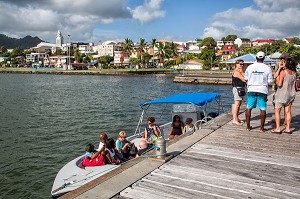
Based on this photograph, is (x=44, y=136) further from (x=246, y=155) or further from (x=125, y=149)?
(x=246, y=155)

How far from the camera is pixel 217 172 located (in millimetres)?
6215

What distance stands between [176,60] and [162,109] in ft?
400

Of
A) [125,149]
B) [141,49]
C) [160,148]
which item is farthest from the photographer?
[141,49]

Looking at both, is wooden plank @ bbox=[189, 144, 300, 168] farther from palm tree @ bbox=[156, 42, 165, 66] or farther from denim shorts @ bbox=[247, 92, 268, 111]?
palm tree @ bbox=[156, 42, 165, 66]

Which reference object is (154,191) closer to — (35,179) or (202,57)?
(35,179)

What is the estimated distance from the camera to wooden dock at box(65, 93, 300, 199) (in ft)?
17.3

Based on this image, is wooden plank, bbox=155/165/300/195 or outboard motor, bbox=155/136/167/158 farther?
outboard motor, bbox=155/136/167/158

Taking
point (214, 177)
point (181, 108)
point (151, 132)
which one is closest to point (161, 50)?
point (181, 108)

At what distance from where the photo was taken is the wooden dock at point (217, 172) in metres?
5.27

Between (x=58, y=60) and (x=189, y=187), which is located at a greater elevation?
(x=58, y=60)

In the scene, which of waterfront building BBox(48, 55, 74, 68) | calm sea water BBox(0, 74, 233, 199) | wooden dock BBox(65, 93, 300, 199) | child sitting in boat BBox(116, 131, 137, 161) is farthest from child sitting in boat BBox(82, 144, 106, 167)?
waterfront building BBox(48, 55, 74, 68)

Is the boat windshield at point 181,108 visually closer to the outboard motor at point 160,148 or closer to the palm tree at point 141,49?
the outboard motor at point 160,148

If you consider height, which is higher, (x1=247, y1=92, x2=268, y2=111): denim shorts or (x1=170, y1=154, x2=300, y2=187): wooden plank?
(x1=247, y1=92, x2=268, y2=111): denim shorts

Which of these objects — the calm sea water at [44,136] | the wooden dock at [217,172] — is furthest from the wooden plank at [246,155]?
the calm sea water at [44,136]
